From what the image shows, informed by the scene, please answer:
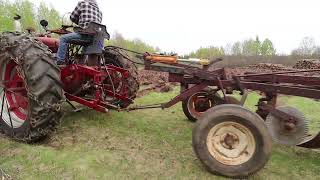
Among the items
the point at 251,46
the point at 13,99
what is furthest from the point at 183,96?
the point at 251,46

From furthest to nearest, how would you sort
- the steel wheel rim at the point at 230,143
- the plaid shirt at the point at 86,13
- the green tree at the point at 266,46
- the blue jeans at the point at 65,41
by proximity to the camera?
the green tree at the point at 266,46, the plaid shirt at the point at 86,13, the blue jeans at the point at 65,41, the steel wheel rim at the point at 230,143

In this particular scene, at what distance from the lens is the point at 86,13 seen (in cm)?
579

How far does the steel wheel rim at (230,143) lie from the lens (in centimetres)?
411

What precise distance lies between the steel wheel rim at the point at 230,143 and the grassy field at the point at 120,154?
0.86 feet

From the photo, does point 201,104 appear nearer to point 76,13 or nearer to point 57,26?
point 76,13

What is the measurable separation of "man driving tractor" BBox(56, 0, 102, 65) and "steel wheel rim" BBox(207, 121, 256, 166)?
2591 mm

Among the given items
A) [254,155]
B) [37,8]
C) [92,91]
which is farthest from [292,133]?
[37,8]

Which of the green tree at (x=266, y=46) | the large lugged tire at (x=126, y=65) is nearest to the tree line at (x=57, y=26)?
the green tree at (x=266, y=46)

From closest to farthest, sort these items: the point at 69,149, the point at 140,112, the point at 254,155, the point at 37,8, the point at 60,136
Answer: the point at 254,155
the point at 69,149
the point at 60,136
the point at 140,112
the point at 37,8

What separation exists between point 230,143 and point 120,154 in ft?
4.36

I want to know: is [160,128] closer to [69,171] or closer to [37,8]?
[69,171]

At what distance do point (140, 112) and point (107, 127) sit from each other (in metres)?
1.18

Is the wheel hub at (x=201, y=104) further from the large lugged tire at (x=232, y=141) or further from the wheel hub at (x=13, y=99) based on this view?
→ the wheel hub at (x=13, y=99)

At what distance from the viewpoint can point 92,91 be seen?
604 centimetres
